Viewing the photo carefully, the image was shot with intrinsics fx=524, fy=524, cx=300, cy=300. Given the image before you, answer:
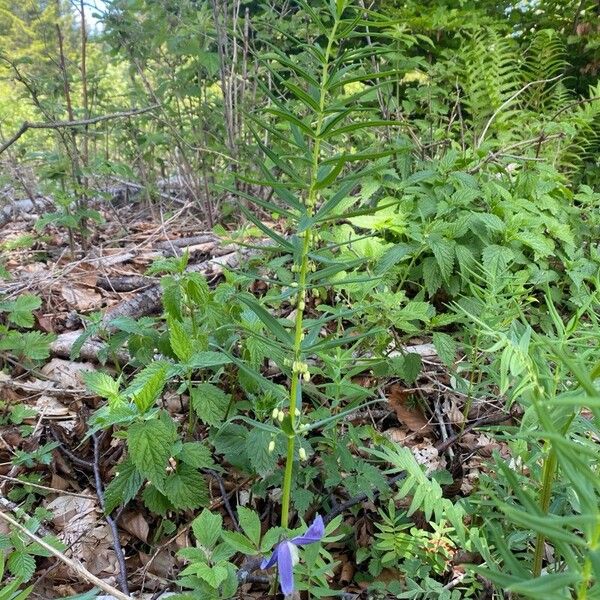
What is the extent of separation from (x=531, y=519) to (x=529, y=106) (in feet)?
14.5

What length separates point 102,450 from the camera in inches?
72.9

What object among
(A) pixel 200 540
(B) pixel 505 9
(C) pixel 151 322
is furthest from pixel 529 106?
(A) pixel 200 540

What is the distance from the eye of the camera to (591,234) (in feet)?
9.00

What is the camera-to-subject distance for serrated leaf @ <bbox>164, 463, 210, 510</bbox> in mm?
1397

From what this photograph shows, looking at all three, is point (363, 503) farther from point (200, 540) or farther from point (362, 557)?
point (200, 540)

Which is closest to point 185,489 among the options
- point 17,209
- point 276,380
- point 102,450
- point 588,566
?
point 102,450

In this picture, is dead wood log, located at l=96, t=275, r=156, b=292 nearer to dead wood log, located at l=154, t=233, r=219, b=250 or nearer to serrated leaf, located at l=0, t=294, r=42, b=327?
dead wood log, located at l=154, t=233, r=219, b=250

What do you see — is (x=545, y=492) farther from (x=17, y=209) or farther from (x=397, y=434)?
(x=17, y=209)

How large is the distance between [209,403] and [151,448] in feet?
0.78

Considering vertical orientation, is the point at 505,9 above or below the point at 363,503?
above

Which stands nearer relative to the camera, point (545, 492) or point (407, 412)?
point (545, 492)

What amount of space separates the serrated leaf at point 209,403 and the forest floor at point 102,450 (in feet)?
0.97

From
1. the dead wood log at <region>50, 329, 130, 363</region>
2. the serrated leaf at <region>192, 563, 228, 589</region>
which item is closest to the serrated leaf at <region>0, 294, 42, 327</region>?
the dead wood log at <region>50, 329, 130, 363</region>

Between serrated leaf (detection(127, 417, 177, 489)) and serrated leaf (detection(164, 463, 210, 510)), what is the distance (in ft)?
0.30
